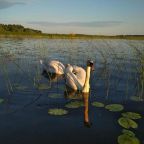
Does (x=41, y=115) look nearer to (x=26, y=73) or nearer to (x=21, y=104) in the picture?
(x=21, y=104)

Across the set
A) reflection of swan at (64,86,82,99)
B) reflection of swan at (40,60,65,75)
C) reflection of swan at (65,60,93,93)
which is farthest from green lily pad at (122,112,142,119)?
reflection of swan at (40,60,65,75)

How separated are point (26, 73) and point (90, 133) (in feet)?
23.7

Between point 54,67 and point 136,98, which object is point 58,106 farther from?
point 54,67

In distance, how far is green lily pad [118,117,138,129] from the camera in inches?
266

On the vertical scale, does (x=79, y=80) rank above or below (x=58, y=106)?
above

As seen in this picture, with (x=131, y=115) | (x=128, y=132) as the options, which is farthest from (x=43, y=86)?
(x=128, y=132)

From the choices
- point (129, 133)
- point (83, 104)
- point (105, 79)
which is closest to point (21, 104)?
point (83, 104)

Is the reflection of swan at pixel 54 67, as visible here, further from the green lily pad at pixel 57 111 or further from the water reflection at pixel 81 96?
the green lily pad at pixel 57 111

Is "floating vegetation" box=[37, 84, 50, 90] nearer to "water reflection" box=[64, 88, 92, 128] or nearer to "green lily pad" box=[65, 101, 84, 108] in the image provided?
"water reflection" box=[64, 88, 92, 128]

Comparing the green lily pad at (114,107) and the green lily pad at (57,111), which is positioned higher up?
the green lily pad at (114,107)

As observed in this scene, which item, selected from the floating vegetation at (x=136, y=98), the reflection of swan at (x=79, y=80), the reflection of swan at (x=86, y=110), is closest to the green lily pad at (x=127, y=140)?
the reflection of swan at (x=86, y=110)

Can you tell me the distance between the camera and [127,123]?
689 cm

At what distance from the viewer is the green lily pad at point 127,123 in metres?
6.76

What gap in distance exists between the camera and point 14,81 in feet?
37.7
